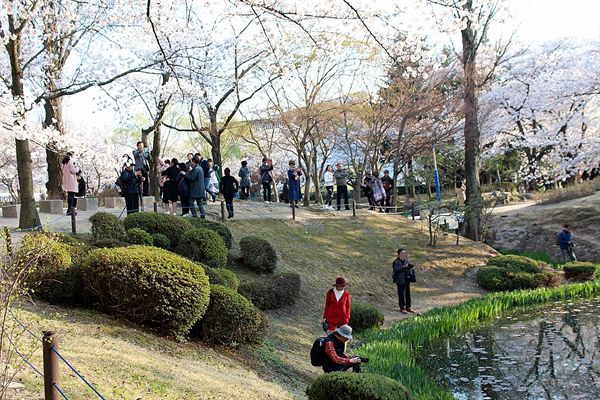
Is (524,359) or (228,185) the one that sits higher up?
(228,185)

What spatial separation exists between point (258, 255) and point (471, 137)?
12.2m

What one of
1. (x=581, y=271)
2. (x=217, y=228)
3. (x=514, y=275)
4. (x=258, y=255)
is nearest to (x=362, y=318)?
(x=258, y=255)

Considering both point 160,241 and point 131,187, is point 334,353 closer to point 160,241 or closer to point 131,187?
point 160,241

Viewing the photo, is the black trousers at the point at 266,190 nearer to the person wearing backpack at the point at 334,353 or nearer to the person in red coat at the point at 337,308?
the person in red coat at the point at 337,308

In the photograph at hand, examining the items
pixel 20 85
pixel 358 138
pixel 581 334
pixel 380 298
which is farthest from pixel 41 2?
pixel 358 138

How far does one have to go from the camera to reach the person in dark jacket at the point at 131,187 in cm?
1664

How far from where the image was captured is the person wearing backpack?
23.4ft

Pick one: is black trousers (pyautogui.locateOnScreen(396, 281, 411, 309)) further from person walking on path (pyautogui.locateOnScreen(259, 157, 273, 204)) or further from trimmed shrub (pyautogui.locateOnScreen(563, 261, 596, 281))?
person walking on path (pyautogui.locateOnScreen(259, 157, 273, 204))

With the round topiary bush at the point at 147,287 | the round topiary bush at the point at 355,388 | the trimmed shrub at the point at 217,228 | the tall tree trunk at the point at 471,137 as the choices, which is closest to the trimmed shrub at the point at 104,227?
the trimmed shrub at the point at 217,228

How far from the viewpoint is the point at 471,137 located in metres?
24.2

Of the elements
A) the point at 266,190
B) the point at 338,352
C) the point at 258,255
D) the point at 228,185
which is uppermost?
the point at 228,185

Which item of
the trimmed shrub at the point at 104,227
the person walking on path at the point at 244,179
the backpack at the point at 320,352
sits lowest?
the backpack at the point at 320,352

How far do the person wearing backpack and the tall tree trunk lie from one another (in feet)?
57.1

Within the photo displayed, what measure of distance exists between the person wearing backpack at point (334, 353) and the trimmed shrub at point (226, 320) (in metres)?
2.40
